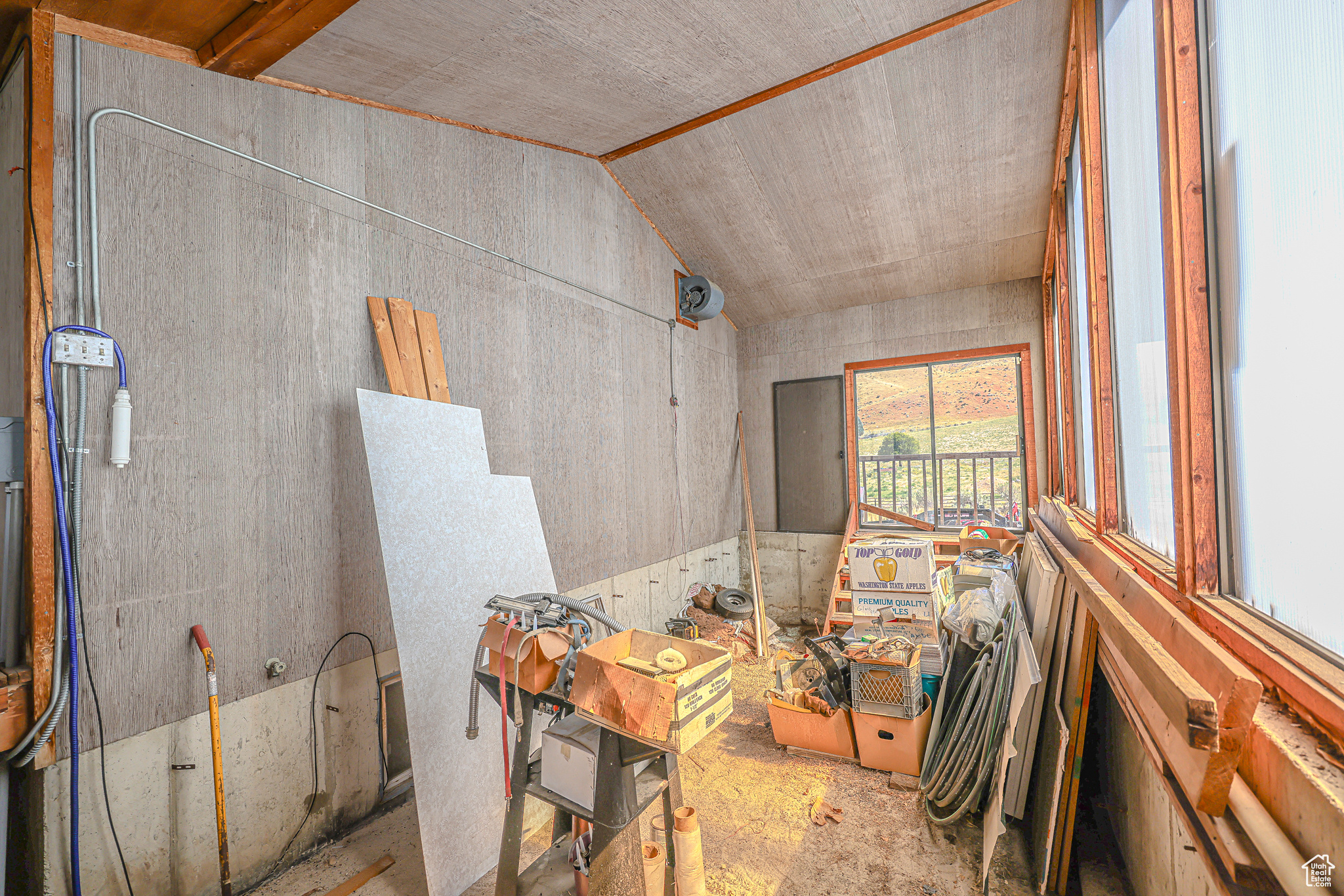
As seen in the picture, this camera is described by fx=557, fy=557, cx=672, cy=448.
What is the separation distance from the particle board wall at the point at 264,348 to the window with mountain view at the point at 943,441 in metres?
3.65

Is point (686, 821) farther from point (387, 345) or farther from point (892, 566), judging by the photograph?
point (892, 566)

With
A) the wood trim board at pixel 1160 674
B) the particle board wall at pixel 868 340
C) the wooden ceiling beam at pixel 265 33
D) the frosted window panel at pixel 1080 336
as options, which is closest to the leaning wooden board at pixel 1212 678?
the wood trim board at pixel 1160 674

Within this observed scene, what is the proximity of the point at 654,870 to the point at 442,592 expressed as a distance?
136 cm

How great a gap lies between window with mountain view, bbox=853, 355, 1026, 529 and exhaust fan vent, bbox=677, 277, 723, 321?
A: 5.74 feet

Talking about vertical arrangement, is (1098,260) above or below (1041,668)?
above

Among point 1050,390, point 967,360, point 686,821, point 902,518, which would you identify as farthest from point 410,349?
point 1050,390

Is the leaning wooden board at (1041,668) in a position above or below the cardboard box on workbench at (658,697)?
below

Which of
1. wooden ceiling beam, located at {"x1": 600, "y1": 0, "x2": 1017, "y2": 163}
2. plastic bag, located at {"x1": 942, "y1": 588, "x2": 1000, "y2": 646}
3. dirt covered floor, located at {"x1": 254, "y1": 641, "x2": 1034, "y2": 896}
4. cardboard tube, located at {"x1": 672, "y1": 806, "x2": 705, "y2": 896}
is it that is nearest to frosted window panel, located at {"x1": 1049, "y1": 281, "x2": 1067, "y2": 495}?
plastic bag, located at {"x1": 942, "y1": 588, "x2": 1000, "y2": 646}

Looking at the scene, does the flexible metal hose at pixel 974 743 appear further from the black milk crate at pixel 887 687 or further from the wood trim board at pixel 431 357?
the wood trim board at pixel 431 357

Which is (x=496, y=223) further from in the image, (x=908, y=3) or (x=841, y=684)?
(x=841, y=684)

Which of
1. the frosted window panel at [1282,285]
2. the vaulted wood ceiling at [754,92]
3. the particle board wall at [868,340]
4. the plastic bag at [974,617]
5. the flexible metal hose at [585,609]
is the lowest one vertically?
the plastic bag at [974,617]

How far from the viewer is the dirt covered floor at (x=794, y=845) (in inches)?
86.0

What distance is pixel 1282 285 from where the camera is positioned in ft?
3.02

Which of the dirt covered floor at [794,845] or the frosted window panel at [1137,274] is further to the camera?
the dirt covered floor at [794,845]
